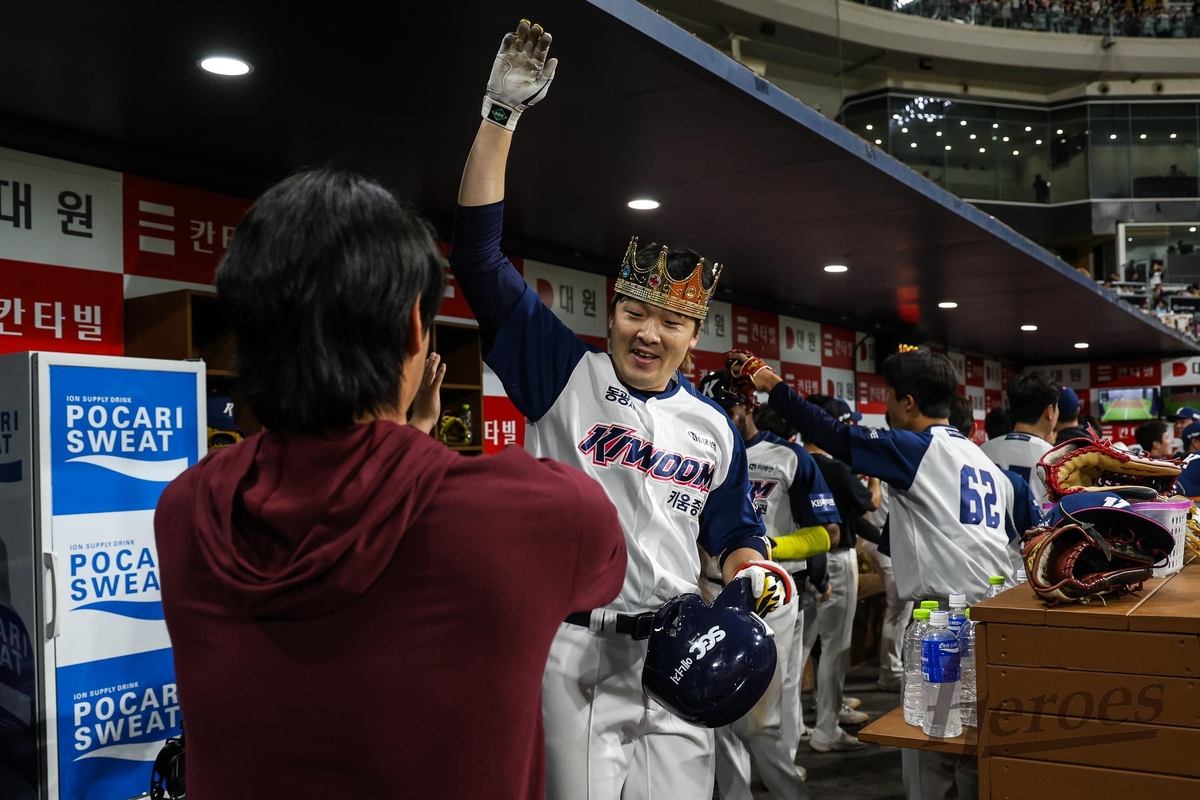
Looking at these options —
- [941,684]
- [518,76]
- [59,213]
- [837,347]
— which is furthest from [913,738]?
[837,347]

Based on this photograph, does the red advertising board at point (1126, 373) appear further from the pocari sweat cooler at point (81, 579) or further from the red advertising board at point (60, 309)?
the pocari sweat cooler at point (81, 579)

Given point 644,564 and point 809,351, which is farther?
point 809,351

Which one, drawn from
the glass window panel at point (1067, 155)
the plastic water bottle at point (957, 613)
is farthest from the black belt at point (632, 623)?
the glass window panel at point (1067, 155)

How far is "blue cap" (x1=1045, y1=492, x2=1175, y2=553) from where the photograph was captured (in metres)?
2.11

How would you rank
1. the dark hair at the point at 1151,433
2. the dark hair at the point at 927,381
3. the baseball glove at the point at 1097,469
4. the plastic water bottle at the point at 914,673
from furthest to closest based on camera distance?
1. the dark hair at the point at 1151,433
2. the dark hair at the point at 927,381
3. the baseball glove at the point at 1097,469
4. the plastic water bottle at the point at 914,673

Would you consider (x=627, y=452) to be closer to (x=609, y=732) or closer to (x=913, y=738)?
(x=609, y=732)

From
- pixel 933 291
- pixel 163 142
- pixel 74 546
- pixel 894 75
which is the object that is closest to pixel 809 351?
pixel 933 291

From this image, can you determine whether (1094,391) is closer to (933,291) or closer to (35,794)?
(933,291)

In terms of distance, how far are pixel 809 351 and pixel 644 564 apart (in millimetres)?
7665

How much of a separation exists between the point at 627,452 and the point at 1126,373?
14.6 meters

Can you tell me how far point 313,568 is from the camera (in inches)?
32.6

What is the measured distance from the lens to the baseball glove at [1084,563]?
2.02 meters

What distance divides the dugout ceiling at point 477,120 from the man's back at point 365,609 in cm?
210

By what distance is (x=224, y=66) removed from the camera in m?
3.18
